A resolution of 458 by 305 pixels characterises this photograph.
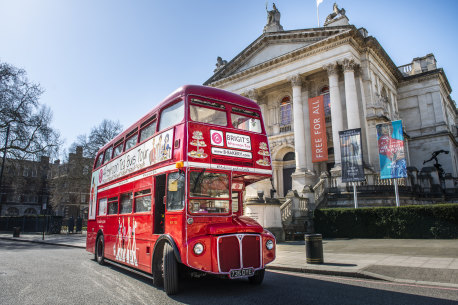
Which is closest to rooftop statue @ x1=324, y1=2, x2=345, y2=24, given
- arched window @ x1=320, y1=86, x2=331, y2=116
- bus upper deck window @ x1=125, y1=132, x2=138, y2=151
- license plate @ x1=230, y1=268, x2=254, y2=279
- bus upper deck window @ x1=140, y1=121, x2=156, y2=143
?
arched window @ x1=320, y1=86, x2=331, y2=116

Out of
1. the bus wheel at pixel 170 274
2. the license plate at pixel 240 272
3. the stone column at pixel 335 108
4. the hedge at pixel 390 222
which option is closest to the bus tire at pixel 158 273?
the bus wheel at pixel 170 274

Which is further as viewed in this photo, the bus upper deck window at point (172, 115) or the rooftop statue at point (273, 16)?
the rooftop statue at point (273, 16)

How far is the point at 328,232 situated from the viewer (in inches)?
658

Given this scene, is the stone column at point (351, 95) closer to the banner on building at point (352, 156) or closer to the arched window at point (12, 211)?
the banner on building at point (352, 156)

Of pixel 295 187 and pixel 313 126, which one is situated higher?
pixel 313 126

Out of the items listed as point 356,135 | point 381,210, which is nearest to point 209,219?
point 381,210

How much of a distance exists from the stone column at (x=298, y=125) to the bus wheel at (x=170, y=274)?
20.6m

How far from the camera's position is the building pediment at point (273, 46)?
1017 inches

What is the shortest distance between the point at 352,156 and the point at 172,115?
48.5ft

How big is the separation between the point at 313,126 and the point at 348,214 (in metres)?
10.5

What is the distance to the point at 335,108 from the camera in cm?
2441

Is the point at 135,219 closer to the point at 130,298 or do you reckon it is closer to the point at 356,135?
the point at 130,298

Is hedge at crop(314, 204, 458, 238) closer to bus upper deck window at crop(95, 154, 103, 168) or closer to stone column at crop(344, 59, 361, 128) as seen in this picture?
stone column at crop(344, 59, 361, 128)

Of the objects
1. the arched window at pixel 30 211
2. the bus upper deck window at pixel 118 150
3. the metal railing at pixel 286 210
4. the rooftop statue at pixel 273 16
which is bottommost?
the metal railing at pixel 286 210
